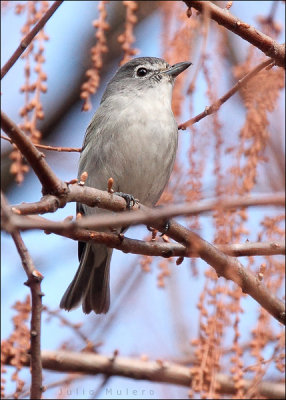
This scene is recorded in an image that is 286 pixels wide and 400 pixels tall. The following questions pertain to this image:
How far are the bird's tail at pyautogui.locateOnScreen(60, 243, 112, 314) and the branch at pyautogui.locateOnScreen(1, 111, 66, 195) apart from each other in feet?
7.22

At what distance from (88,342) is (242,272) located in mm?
1675

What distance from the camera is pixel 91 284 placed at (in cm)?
513

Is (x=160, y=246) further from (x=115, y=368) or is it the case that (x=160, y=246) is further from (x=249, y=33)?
(x=115, y=368)

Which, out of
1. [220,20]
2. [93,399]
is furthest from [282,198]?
[93,399]

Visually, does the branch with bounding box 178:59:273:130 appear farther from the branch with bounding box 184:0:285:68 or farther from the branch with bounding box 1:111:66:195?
the branch with bounding box 1:111:66:195

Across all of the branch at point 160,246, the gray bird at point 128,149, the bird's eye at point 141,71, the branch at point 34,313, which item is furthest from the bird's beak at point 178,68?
the branch at point 34,313

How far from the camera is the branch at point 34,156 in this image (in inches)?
90.4

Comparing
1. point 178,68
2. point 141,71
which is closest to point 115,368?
point 178,68

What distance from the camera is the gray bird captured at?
4746 mm

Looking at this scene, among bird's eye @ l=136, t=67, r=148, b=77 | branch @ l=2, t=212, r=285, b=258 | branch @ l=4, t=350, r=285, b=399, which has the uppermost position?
bird's eye @ l=136, t=67, r=148, b=77

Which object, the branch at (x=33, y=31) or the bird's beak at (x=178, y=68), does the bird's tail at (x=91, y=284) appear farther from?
the branch at (x=33, y=31)

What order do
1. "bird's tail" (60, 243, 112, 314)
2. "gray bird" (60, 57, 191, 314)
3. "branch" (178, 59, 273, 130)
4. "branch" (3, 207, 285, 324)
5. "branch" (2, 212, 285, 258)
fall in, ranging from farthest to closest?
"bird's tail" (60, 243, 112, 314) < "gray bird" (60, 57, 191, 314) < "branch" (3, 207, 285, 324) < "branch" (2, 212, 285, 258) < "branch" (178, 59, 273, 130)

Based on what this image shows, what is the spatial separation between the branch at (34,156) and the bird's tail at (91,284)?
220 cm

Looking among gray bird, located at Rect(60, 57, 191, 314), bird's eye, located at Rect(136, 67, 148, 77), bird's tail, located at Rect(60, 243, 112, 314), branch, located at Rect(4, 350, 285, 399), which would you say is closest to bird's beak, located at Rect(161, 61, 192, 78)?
gray bird, located at Rect(60, 57, 191, 314)
